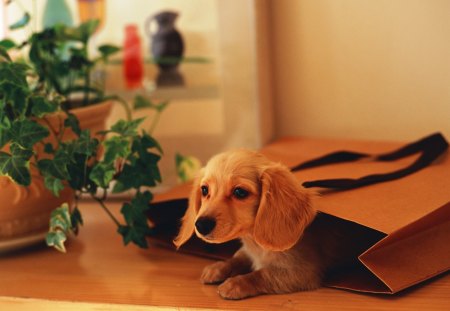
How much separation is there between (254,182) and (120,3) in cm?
93

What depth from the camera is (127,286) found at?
31.9 inches

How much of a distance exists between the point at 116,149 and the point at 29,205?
188 mm

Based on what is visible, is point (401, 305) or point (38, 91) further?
point (38, 91)

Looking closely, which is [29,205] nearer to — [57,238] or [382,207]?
[57,238]

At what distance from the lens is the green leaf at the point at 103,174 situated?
872mm

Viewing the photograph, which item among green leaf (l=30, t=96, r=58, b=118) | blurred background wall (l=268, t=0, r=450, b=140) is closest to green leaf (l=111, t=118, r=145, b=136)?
green leaf (l=30, t=96, r=58, b=118)

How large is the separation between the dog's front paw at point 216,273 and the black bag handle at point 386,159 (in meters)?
0.16

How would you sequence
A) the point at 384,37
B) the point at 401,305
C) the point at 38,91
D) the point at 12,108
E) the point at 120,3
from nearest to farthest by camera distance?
the point at 401,305 → the point at 12,108 → the point at 38,91 → the point at 384,37 → the point at 120,3

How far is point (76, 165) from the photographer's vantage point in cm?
90

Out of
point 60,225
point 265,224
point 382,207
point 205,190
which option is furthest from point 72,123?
point 382,207

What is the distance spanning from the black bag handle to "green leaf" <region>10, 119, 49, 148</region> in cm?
40

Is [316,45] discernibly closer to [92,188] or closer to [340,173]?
[340,173]

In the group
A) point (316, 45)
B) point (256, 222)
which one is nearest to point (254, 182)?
point (256, 222)

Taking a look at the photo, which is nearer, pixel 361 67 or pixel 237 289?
pixel 237 289
